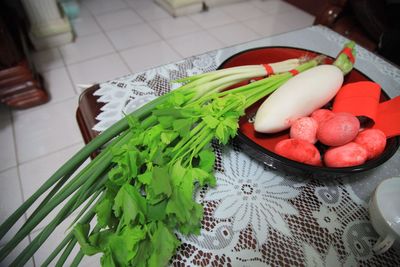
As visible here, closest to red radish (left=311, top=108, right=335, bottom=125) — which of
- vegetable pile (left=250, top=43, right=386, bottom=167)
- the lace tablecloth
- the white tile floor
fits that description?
vegetable pile (left=250, top=43, right=386, bottom=167)

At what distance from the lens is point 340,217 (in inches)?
18.2

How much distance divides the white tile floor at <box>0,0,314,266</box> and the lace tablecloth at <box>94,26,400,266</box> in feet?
2.06

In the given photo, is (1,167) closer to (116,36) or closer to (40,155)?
(40,155)

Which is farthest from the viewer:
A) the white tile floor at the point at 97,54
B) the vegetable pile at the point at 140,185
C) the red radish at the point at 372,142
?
the white tile floor at the point at 97,54

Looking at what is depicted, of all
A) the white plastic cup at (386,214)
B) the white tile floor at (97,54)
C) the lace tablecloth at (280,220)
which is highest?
the white plastic cup at (386,214)

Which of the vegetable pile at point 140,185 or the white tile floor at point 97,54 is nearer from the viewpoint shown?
the vegetable pile at point 140,185

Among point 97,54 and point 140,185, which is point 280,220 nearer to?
point 140,185

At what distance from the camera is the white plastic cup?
386 millimetres

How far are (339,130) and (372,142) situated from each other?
71 millimetres

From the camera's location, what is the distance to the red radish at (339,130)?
461 millimetres

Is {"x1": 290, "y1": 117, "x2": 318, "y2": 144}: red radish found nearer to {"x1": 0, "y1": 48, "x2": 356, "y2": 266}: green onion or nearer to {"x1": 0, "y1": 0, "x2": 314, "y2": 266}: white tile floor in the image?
{"x1": 0, "y1": 48, "x2": 356, "y2": 266}: green onion

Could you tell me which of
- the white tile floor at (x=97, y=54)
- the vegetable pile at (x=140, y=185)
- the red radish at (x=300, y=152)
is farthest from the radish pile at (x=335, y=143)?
the white tile floor at (x=97, y=54)

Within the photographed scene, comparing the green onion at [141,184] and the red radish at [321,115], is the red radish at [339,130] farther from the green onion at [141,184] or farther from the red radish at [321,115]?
the green onion at [141,184]

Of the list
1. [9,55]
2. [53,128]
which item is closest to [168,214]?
[53,128]
